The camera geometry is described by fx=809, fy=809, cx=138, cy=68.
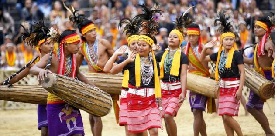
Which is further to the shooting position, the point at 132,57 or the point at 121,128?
the point at 121,128

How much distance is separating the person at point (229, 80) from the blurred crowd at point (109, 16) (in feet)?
28.3

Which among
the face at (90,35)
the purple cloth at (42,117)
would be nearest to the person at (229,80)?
the face at (90,35)

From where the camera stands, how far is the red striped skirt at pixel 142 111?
10.4 metres

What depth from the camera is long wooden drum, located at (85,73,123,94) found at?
41.8ft

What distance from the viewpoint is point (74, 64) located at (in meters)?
10.2

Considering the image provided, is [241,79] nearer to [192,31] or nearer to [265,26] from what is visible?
[265,26]

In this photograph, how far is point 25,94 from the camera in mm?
11688

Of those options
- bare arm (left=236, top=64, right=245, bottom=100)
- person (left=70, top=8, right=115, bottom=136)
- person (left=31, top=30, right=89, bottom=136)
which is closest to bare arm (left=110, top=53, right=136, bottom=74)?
person (left=31, top=30, right=89, bottom=136)

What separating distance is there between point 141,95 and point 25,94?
2.11 m

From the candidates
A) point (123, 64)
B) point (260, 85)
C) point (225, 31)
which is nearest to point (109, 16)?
point (260, 85)

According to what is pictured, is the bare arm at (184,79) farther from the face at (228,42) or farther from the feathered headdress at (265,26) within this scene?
the feathered headdress at (265,26)

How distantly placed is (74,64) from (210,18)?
38.7 ft

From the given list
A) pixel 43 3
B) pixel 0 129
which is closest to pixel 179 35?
pixel 0 129

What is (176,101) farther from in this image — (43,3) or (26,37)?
(43,3)
